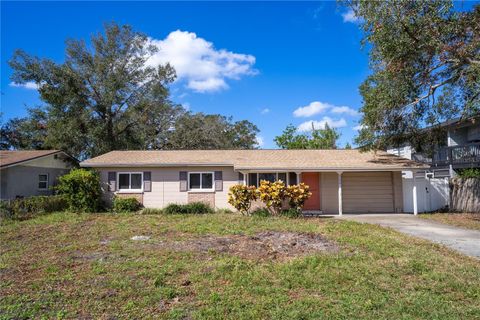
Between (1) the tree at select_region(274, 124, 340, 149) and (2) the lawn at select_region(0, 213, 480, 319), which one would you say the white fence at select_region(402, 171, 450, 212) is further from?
(1) the tree at select_region(274, 124, 340, 149)

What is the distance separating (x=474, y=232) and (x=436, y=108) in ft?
21.3

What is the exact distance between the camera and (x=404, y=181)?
673 inches

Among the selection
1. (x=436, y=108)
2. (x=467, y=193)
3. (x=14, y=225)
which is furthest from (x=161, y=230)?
(x=467, y=193)

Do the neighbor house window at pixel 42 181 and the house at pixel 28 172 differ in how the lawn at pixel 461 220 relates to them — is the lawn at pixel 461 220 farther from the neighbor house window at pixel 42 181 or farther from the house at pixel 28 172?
the neighbor house window at pixel 42 181

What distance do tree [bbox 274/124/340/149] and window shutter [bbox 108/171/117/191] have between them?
2363cm

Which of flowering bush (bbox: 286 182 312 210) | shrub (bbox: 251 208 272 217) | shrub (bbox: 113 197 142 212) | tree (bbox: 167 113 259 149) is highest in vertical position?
tree (bbox: 167 113 259 149)

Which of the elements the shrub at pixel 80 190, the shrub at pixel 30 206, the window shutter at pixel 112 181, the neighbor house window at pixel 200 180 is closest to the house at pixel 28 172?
the shrub at pixel 30 206

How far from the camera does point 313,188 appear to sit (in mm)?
17297

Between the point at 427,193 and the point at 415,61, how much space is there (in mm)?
7377

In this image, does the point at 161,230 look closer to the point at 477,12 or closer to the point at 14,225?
the point at 14,225

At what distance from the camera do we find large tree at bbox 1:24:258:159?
23844 mm

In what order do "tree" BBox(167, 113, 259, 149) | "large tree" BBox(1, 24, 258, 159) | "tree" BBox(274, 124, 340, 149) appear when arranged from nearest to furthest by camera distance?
"large tree" BBox(1, 24, 258, 159) < "tree" BBox(167, 113, 259, 149) < "tree" BBox(274, 124, 340, 149)

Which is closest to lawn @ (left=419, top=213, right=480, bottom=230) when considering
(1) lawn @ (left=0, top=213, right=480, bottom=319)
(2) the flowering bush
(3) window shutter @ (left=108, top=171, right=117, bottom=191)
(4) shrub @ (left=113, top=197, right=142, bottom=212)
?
(1) lawn @ (left=0, top=213, right=480, bottom=319)

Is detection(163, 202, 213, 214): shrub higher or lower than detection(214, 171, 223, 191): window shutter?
lower
